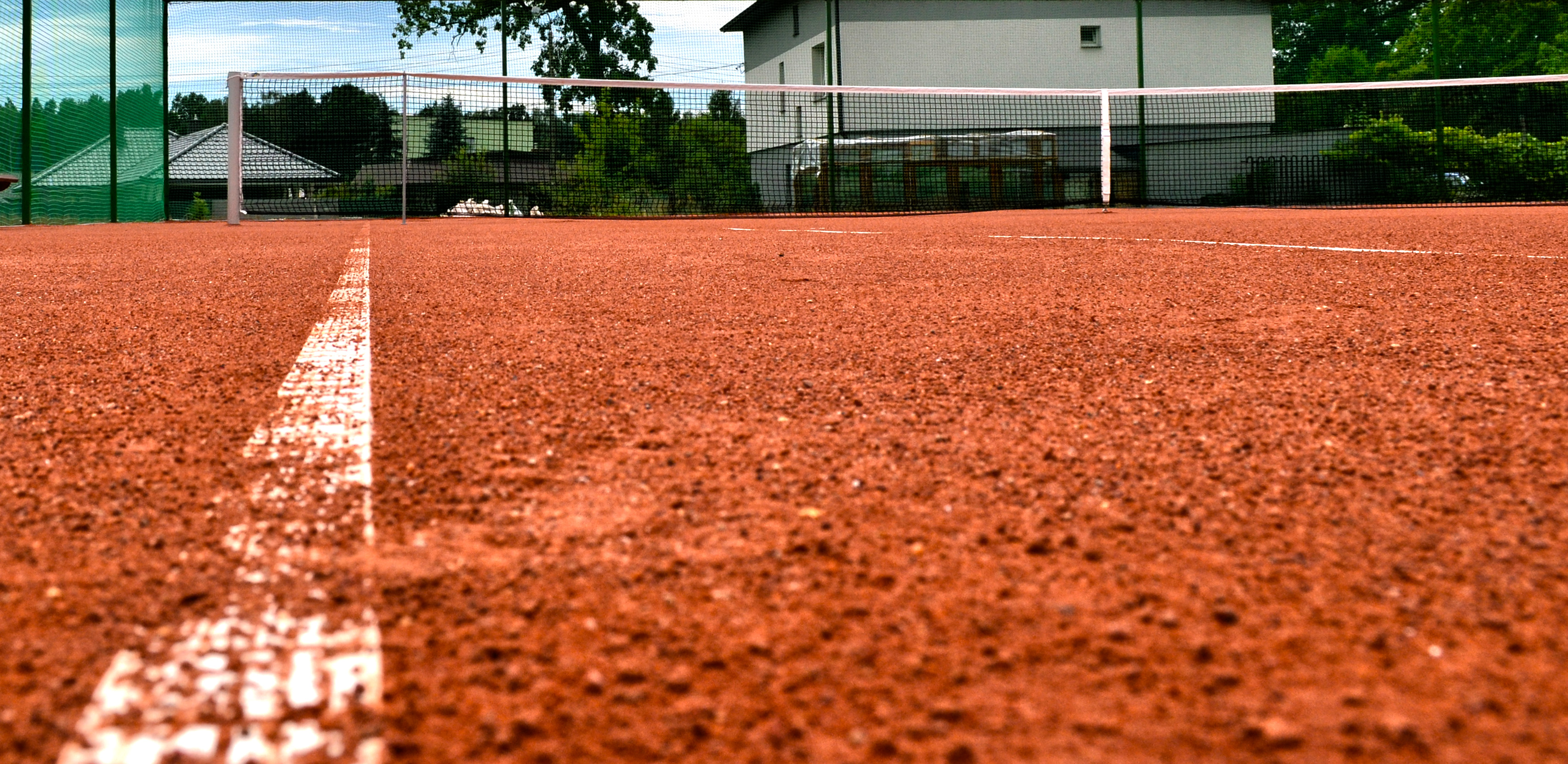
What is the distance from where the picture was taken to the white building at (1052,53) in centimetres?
2377

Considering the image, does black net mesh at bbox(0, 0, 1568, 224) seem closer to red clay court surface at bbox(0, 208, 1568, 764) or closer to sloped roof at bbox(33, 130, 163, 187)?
sloped roof at bbox(33, 130, 163, 187)

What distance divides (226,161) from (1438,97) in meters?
17.1

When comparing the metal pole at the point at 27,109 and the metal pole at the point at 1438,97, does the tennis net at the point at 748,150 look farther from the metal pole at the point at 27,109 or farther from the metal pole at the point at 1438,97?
the metal pole at the point at 27,109

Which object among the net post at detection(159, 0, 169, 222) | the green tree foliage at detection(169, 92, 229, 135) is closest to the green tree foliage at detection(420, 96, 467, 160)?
the green tree foliage at detection(169, 92, 229, 135)

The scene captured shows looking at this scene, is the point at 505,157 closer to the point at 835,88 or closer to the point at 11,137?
the point at 835,88

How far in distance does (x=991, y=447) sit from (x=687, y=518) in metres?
0.63

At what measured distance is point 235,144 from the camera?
1295cm

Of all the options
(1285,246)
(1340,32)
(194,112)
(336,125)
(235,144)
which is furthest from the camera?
(1340,32)

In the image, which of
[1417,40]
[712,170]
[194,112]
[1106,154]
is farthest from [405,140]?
[1417,40]

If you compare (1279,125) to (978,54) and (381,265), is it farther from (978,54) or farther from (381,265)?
(381,265)

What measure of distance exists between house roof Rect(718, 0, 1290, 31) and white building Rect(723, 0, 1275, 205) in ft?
0.16

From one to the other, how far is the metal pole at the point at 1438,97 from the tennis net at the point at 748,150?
1.7 inches

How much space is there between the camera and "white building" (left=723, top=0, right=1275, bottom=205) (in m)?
23.8

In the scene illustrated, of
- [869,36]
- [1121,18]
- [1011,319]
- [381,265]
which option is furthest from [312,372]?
[1121,18]
